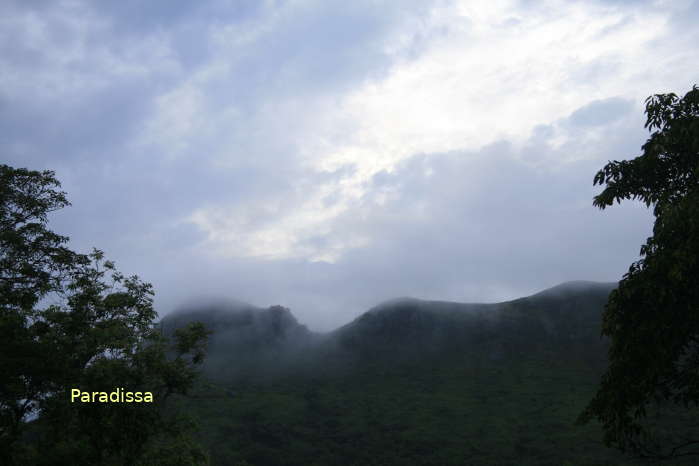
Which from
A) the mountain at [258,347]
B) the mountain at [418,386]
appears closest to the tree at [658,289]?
the mountain at [418,386]

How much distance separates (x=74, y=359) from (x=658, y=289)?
2411cm

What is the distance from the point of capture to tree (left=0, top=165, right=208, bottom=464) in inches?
910

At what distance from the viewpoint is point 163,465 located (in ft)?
84.8

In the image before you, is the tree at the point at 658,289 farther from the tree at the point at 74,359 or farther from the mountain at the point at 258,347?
the mountain at the point at 258,347

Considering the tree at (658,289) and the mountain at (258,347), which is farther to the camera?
the mountain at (258,347)

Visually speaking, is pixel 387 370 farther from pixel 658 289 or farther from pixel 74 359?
pixel 658 289

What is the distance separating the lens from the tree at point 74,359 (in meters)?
23.1

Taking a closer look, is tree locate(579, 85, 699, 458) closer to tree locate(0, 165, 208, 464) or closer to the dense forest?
the dense forest

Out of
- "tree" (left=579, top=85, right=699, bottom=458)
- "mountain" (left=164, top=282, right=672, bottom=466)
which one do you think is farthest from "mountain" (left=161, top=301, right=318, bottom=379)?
"tree" (left=579, top=85, right=699, bottom=458)

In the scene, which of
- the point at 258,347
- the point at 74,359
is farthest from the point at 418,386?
the point at 74,359

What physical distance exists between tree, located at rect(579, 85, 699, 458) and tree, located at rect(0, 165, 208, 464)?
60.2 ft

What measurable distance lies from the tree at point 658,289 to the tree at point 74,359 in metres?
18.4

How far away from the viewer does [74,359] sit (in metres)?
24.7

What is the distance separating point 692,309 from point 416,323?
16350cm
